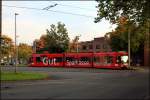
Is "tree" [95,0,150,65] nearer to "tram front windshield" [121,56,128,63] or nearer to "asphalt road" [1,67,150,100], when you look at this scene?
"asphalt road" [1,67,150,100]

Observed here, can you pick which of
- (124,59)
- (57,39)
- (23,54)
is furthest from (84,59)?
(23,54)

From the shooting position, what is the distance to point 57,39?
115 meters

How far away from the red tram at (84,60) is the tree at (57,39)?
2485cm

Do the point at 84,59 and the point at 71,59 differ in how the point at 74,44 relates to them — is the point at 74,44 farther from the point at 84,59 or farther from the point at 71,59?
the point at 84,59

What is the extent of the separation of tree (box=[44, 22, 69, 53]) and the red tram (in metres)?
24.9

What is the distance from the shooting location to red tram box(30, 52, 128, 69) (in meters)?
67.7

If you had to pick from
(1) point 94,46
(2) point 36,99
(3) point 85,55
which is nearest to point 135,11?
(2) point 36,99

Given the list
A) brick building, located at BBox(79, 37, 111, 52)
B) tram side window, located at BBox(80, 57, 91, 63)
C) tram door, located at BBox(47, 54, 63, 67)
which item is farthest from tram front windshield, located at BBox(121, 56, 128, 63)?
brick building, located at BBox(79, 37, 111, 52)

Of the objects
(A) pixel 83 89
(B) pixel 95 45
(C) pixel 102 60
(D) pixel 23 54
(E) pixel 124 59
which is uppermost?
(B) pixel 95 45

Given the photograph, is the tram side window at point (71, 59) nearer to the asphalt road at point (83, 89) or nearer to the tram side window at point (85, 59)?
the tram side window at point (85, 59)

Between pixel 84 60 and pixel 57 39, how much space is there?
40395 millimetres

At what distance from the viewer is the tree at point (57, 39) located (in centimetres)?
11121

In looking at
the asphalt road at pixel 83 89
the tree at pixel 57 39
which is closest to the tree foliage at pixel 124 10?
the asphalt road at pixel 83 89

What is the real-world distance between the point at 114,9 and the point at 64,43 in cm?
8518
